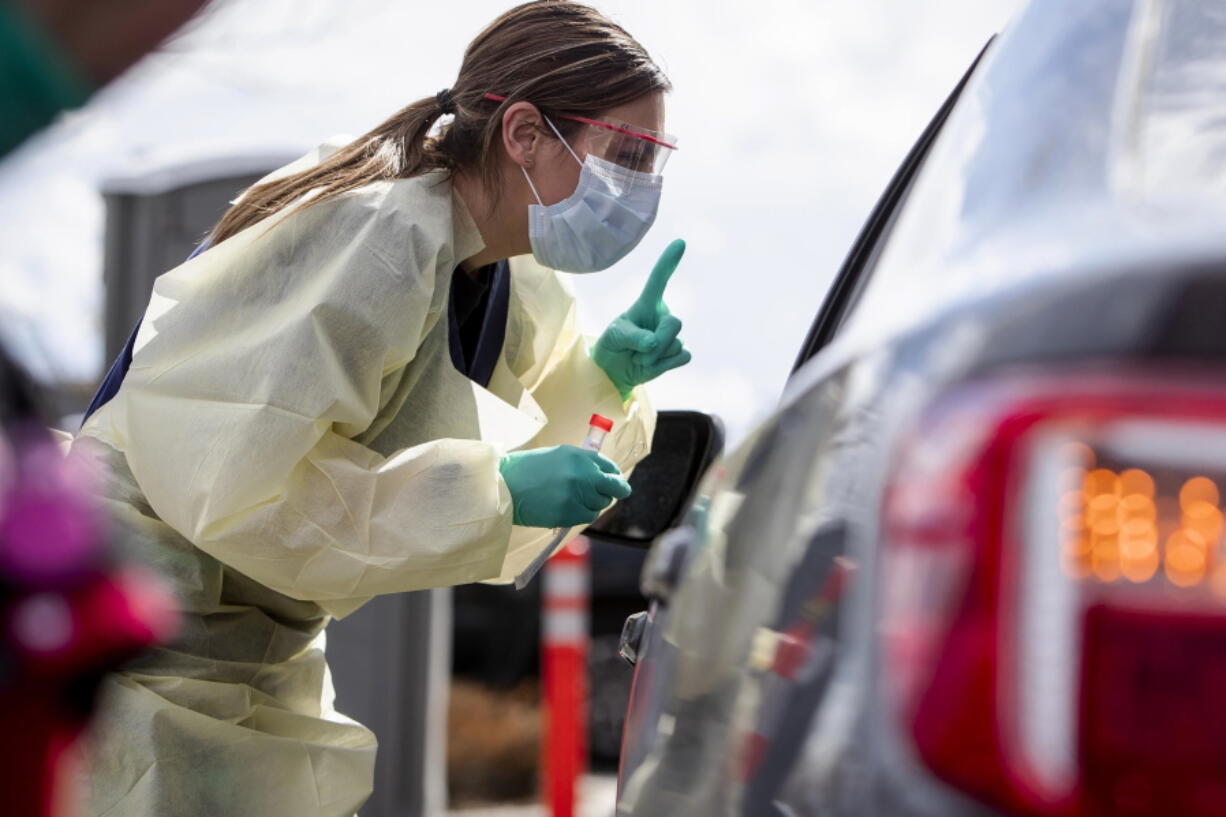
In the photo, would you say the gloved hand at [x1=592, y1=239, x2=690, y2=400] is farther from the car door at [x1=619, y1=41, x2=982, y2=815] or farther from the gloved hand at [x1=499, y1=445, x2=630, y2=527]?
the car door at [x1=619, y1=41, x2=982, y2=815]

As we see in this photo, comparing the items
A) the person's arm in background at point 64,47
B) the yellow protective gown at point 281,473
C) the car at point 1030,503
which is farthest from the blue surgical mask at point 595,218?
the person's arm in background at point 64,47

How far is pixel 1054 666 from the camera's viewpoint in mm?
712

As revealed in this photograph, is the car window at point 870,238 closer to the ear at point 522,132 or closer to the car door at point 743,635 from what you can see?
the car door at point 743,635

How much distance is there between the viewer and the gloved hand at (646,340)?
2.61 metres

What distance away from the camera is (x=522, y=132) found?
96.7 inches

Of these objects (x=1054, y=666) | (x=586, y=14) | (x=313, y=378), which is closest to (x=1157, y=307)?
(x=1054, y=666)

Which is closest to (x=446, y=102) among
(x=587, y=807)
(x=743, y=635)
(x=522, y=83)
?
(x=522, y=83)

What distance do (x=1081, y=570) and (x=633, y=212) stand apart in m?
Result: 1.98

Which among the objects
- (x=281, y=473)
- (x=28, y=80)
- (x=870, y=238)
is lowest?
(x=281, y=473)

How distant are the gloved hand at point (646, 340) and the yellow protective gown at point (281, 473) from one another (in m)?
0.42

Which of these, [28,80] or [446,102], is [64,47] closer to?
[28,80]

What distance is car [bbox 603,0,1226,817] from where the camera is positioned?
0.71 m

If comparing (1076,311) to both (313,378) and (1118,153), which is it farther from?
(313,378)

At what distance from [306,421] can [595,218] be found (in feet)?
2.69
